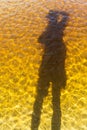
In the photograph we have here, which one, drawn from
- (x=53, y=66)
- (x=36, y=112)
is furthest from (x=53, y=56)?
(x=36, y=112)

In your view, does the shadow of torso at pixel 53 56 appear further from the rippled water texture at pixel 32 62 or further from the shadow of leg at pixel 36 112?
the shadow of leg at pixel 36 112

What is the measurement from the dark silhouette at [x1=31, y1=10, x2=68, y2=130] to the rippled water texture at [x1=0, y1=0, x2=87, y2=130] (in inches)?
4.4

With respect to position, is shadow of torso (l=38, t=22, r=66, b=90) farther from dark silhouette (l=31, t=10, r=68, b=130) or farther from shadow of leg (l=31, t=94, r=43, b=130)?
shadow of leg (l=31, t=94, r=43, b=130)

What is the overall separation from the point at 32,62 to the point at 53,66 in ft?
2.15

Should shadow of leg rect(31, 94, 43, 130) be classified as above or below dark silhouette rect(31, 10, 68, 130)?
below

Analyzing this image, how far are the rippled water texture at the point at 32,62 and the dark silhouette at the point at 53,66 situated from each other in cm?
11

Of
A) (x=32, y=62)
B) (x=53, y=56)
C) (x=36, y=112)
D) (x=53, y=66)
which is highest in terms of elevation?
(x=53, y=56)

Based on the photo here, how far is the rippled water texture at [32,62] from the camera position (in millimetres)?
5871

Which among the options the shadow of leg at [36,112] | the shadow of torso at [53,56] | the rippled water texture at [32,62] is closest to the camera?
the shadow of leg at [36,112]

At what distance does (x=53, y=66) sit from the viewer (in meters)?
7.57

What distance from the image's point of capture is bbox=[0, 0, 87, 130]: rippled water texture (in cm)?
587

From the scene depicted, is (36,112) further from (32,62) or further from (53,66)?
(32,62)

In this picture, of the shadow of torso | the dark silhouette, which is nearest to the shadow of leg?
the dark silhouette

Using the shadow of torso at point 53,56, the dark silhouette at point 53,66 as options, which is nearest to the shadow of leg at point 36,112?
the dark silhouette at point 53,66
